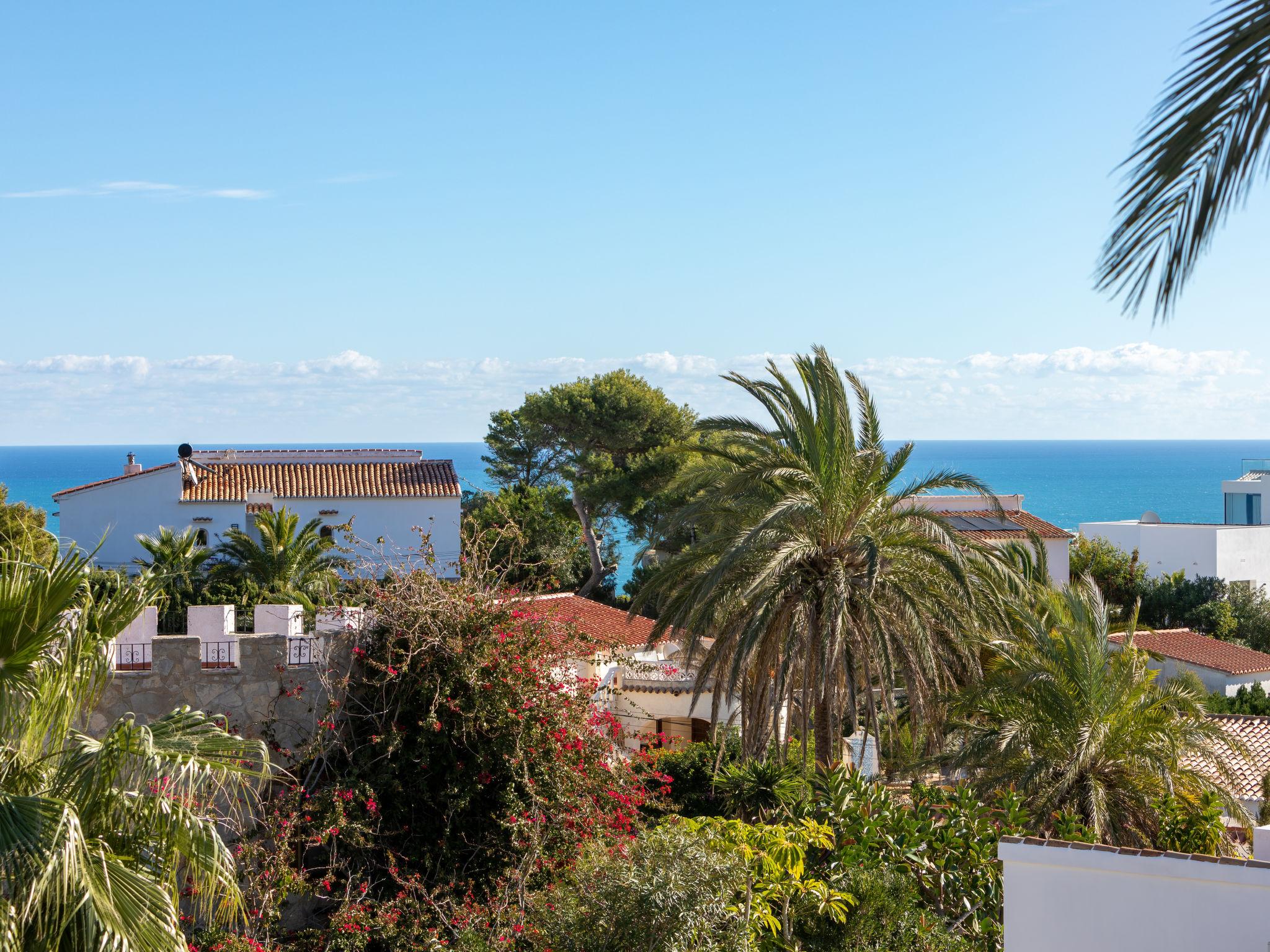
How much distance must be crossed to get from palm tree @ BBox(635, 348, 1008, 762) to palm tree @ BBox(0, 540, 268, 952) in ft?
19.6

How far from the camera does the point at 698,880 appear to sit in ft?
23.3

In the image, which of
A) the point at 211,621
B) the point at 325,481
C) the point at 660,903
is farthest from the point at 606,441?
the point at 660,903

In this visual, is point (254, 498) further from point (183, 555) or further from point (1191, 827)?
point (1191, 827)

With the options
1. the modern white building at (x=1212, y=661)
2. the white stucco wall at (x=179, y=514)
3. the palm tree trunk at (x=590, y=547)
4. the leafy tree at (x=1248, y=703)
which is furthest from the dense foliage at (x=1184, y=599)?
the white stucco wall at (x=179, y=514)

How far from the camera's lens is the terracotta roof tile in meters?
38.2

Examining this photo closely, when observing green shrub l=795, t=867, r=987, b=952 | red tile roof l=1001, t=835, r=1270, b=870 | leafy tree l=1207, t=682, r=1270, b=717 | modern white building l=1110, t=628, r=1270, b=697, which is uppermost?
red tile roof l=1001, t=835, r=1270, b=870

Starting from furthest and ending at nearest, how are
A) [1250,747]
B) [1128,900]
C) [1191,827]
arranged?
1. [1250,747]
2. [1191,827]
3. [1128,900]

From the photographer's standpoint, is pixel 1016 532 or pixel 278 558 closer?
pixel 278 558

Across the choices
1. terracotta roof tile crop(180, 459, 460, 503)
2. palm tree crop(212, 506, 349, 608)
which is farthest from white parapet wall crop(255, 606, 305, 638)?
terracotta roof tile crop(180, 459, 460, 503)

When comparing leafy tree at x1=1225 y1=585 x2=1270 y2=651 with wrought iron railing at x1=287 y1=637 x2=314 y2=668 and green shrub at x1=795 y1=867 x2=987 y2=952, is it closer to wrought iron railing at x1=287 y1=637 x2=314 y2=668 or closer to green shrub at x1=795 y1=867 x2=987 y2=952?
green shrub at x1=795 y1=867 x2=987 y2=952

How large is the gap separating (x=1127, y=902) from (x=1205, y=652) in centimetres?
2769

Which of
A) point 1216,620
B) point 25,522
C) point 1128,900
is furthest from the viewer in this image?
point 1216,620

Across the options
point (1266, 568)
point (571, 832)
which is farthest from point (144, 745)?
point (1266, 568)

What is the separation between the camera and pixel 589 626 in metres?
21.5
